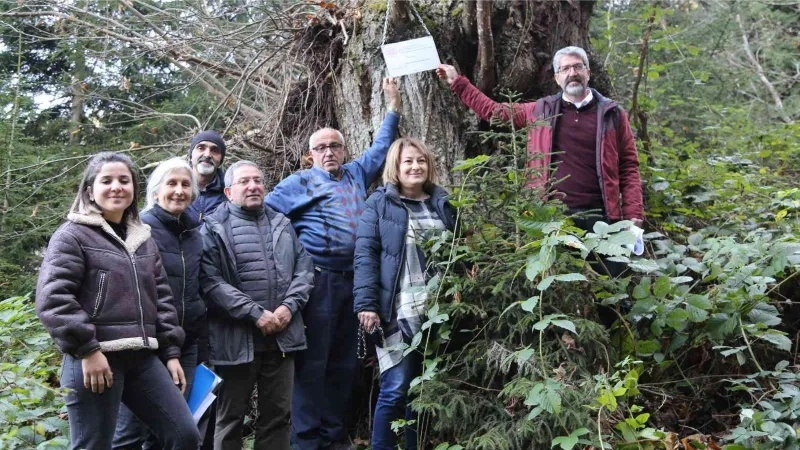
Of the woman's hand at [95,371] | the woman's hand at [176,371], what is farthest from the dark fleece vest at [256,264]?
the woman's hand at [95,371]

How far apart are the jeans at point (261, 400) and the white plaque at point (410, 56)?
7.40ft

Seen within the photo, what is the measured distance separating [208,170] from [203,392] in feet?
5.42

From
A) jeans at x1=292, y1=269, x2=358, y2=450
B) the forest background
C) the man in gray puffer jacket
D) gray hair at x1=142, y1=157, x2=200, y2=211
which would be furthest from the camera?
jeans at x1=292, y1=269, x2=358, y2=450

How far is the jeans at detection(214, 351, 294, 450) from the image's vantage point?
3.90 metres

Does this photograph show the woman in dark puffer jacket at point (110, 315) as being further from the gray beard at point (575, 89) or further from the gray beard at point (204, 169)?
the gray beard at point (575, 89)

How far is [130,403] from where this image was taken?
10.5 feet

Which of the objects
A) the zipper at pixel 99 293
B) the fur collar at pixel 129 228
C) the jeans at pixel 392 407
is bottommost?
the jeans at pixel 392 407

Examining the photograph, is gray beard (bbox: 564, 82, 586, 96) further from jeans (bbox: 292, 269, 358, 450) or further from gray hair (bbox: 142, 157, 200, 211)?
gray hair (bbox: 142, 157, 200, 211)

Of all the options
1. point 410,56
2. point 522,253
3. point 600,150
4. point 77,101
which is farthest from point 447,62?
point 77,101

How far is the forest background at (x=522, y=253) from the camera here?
3.41 m

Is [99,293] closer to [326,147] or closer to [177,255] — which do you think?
[177,255]

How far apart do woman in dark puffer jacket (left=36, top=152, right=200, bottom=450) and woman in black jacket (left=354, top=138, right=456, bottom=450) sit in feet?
3.68

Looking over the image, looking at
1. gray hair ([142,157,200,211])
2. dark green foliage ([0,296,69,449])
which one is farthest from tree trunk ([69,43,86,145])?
gray hair ([142,157,200,211])

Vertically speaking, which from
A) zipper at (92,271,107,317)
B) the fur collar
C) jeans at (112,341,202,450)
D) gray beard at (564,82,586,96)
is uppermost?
gray beard at (564,82,586,96)
